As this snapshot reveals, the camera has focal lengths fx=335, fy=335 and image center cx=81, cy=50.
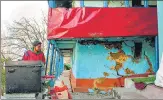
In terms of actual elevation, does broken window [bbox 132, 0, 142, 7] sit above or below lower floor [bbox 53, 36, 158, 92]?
above

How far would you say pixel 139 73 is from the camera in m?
11.7

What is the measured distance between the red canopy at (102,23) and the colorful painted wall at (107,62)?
1.09 metres

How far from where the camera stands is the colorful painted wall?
11.7 meters

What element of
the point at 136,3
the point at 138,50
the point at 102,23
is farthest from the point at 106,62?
the point at 136,3

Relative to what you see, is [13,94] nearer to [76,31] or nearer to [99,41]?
[76,31]

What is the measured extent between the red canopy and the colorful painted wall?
3.59 ft

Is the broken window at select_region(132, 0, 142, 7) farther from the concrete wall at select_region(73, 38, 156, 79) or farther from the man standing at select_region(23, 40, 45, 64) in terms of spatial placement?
the man standing at select_region(23, 40, 45, 64)

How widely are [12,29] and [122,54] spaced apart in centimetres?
2454

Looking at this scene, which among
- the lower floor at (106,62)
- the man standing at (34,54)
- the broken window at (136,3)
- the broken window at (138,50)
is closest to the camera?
the man standing at (34,54)

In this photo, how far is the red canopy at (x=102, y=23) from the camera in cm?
1052

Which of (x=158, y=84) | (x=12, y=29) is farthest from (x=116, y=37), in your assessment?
(x=12, y=29)

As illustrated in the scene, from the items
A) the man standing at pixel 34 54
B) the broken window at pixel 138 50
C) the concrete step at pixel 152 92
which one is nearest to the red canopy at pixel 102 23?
the broken window at pixel 138 50

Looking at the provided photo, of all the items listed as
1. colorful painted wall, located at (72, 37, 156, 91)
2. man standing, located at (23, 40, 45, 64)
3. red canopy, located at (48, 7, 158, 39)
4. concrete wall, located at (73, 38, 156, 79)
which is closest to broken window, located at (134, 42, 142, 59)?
colorful painted wall, located at (72, 37, 156, 91)

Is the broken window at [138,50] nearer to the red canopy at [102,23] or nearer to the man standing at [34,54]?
the red canopy at [102,23]
